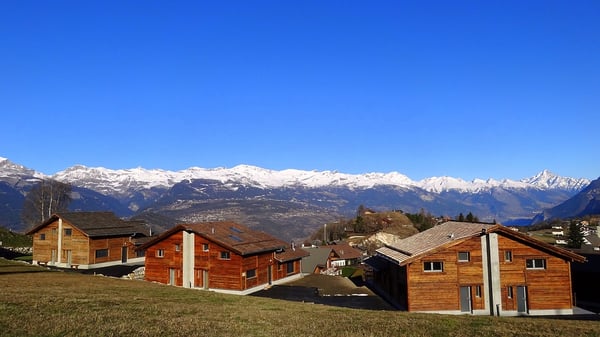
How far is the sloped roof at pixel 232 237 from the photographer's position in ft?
171

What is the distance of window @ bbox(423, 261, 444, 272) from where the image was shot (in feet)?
137

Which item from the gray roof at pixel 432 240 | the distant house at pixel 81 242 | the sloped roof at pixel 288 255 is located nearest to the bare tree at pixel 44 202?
the distant house at pixel 81 242

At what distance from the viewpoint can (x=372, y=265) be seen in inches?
2208

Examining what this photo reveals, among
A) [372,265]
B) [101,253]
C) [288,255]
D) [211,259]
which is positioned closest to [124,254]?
[101,253]

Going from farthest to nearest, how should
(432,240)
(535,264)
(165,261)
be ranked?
1. (165,261)
2. (432,240)
3. (535,264)

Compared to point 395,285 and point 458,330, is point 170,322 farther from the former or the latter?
point 395,285

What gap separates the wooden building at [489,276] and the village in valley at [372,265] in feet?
0.28

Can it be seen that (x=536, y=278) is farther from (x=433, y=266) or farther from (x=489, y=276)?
(x=433, y=266)

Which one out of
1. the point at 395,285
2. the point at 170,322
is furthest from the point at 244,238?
the point at 170,322

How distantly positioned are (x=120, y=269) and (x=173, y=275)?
49.5ft

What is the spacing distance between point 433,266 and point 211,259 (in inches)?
938

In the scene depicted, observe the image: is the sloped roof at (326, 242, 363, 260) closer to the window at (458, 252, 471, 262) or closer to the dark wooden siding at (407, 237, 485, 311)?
the window at (458, 252, 471, 262)

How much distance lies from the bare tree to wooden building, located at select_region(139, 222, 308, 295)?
69615mm

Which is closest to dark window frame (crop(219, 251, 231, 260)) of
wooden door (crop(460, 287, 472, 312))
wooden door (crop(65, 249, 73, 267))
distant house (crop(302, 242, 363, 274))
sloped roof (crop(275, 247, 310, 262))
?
sloped roof (crop(275, 247, 310, 262))
